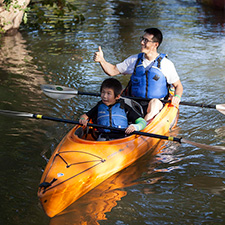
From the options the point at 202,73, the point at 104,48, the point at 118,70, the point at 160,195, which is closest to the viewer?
the point at 160,195

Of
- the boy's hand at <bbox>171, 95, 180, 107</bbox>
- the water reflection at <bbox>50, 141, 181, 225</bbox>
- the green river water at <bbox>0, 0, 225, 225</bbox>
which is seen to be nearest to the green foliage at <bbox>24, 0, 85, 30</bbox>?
the green river water at <bbox>0, 0, 225, 225</bbox>

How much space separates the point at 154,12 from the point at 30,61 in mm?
7394

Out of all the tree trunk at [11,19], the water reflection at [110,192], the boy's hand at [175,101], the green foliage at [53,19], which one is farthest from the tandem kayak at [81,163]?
the green foliage at [53,19]

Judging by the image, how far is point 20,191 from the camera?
3.66 meters

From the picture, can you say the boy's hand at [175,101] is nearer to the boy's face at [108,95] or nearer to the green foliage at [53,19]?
the boy's face at [108,95]

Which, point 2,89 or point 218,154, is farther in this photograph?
point 2,89

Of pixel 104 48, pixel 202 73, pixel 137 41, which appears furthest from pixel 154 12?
pixel 202 73

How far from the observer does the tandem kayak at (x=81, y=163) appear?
3246 mm

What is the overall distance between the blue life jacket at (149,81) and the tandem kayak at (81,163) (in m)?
0.48

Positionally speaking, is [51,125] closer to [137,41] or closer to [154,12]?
[137,41]

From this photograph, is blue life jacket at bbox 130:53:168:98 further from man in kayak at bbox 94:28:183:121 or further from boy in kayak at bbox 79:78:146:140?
boy in kayak at bbox 79:78:146:140

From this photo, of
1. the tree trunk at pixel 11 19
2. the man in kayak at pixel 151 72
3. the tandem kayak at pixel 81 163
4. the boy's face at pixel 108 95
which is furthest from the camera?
the tree trunk at pixel 11 19

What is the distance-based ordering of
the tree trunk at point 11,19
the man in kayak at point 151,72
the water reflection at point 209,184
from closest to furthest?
1. the water reflection at point 209,184
2. the man in kayak at point 151,72
3. the tree trunk at point 11,19

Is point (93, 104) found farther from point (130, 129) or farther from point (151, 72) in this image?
point (130, 129)
